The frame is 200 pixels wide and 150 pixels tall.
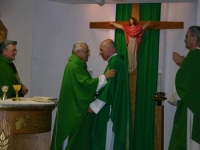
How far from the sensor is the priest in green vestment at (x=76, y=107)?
4797mm

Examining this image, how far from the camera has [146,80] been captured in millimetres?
6684

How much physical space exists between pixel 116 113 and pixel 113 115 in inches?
1.8

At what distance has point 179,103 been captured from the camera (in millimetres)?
4062

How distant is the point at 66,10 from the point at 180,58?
133 inches

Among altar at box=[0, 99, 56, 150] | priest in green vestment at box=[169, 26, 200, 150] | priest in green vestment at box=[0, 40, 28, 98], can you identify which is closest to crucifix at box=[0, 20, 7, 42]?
priest in green vestment at box=[0, 40, 28, 98]

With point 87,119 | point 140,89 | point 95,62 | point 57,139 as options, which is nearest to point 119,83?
point 87,119

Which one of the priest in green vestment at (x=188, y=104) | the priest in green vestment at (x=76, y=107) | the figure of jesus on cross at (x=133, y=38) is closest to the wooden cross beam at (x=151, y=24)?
the figure of jesus on cross at (x=133, y=38)

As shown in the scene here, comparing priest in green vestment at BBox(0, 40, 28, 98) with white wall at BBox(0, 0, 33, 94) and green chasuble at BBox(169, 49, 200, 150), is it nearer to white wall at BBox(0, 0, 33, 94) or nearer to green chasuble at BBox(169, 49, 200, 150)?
white wall at BBox(0, 0, 33, 94)

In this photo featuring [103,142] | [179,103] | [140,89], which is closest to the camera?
[179,103]

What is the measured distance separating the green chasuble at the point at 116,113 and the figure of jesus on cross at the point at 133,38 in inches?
71.5

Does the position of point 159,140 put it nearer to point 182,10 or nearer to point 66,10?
point 182,10

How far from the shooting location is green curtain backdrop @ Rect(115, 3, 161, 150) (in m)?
6.57

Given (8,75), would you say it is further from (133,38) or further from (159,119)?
(133,38)

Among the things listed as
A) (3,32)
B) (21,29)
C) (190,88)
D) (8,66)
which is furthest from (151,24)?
(190,88)
